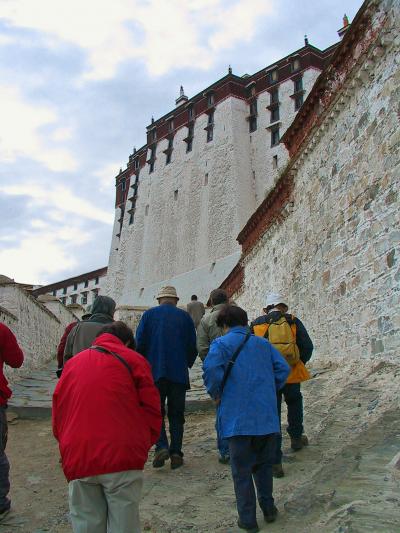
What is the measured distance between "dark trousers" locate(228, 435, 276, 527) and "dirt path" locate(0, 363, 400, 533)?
140 millimetres

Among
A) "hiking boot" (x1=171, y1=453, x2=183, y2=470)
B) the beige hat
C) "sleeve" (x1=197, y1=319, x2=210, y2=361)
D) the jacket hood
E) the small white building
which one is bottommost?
"hiking boot" (x1=171, y1=453, x2=183, y2=470)

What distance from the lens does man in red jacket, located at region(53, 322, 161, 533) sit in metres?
2.25

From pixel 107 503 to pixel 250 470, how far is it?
0.91m

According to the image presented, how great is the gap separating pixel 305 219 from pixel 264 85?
1191 inches

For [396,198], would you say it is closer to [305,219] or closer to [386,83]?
[386,83]

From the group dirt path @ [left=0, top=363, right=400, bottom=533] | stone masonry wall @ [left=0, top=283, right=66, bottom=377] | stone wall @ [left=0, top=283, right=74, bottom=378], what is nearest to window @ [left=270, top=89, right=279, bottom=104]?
stone wall @ [left=0, top=283, right=74, bottom=378]

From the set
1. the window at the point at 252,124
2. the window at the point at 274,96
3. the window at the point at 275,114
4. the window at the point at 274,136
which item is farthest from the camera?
the window at the point at 252,124

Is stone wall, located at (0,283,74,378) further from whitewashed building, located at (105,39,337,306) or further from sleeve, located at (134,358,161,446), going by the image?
whitewashed building, located at (105,39,337,306)

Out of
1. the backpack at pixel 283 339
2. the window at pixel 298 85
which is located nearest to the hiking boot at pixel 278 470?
the backpack at pixel 283 339

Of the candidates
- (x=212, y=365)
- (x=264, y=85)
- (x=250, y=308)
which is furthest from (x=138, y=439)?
(x=264, y=85)

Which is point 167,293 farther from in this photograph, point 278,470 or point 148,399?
point 148,399

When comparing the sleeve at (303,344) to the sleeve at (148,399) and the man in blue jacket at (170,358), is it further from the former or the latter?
the sleeve at (148,399)

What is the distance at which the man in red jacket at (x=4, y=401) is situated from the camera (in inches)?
137

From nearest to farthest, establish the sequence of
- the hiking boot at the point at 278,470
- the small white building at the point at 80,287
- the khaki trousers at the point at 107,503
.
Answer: the khaki trousers at the point at 107,503, the hiking boot at the point at 278,470, the small white building at the point at 80,287
